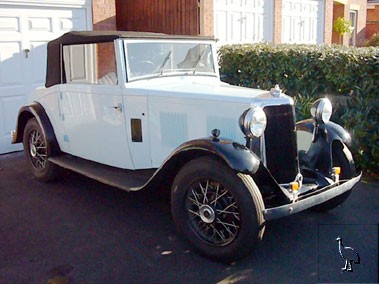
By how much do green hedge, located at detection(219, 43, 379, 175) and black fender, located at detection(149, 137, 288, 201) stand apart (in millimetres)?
2625

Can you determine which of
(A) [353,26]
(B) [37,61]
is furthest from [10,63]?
(A) [353,26]

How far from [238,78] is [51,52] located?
11.0ft

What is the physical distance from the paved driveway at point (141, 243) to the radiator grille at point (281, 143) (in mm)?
581

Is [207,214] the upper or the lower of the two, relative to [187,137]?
lower

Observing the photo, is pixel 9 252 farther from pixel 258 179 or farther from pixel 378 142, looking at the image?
pixel 378 142

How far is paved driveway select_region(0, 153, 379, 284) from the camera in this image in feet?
10.2

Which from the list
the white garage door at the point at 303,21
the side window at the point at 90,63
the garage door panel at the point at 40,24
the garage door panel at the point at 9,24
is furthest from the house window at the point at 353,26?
the side window at the point at 90,63

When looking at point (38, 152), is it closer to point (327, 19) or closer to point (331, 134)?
point (331, 134)

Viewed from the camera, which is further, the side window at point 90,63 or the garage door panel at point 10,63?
the garage door panel at point 10,63

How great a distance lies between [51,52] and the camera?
4996 millimetres

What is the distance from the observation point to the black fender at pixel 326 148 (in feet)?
12.7

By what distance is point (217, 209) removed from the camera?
326 cm

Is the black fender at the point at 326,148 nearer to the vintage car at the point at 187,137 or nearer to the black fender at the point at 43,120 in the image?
the vintage car at the point at 187,137

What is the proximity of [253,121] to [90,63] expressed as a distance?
7.04 feet
